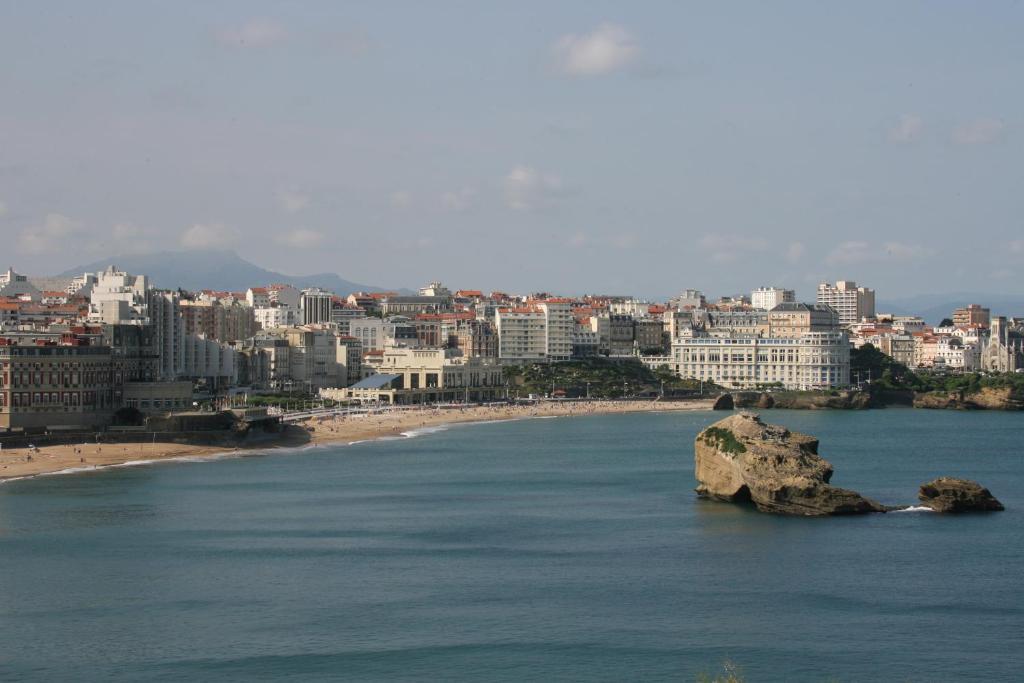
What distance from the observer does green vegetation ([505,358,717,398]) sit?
11462cm

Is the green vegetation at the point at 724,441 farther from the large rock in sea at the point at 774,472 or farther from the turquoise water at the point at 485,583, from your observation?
the turquoise water at the point at 485,583

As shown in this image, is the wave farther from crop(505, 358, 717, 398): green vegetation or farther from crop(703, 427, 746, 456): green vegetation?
crop(505, 358, 717, 398): green vegetation

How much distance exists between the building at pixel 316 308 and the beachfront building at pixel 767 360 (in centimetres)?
3240

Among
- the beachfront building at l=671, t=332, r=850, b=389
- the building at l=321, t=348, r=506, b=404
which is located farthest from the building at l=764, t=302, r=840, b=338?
the building at l=321, t=348, r=506, b=404

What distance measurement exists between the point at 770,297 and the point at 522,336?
53.1 metres

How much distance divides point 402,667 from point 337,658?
4.20ft

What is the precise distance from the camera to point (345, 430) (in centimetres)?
7812

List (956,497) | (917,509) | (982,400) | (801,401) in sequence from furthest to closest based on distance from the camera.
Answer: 1. (982,400)
2. (801,401)
3. (917,509)
4. (956,497)

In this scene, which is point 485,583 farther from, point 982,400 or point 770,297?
point 770,297

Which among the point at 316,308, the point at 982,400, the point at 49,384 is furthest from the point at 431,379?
the point at 49,384

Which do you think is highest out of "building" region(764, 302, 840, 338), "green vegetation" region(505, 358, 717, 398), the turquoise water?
"building" region(764, 302, 840, 338)

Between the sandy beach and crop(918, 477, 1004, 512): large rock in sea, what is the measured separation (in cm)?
2994

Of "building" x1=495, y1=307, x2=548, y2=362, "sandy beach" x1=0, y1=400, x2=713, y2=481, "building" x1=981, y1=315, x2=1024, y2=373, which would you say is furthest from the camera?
"building" x1=981, y1=315, x2=1024, y2=373

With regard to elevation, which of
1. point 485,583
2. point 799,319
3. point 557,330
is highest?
point 799,319
